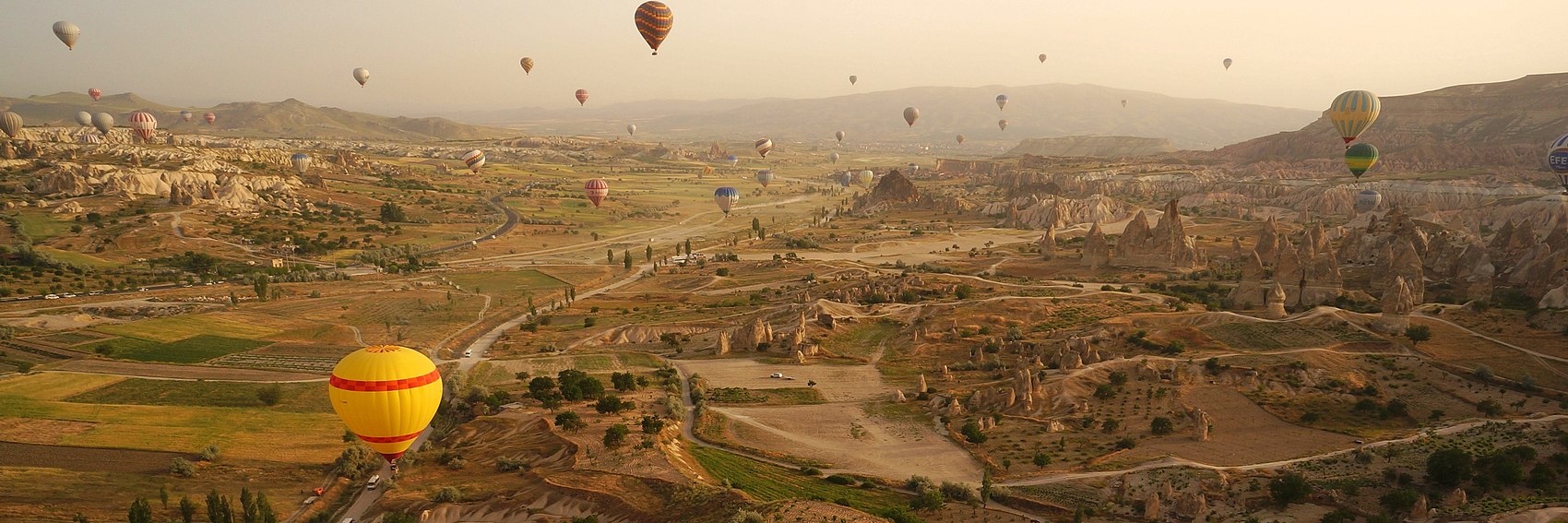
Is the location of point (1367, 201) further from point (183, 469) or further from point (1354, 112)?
point (183, 469)

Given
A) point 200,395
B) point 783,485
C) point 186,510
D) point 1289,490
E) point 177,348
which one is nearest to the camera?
point 1289,490

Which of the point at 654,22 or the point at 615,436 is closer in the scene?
the point at 615,436

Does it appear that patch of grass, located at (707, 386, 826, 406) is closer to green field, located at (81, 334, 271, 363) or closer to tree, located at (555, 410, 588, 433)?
tree, located at (555, 410, 588, 433)

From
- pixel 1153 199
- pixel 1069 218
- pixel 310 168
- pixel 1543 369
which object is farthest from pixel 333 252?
pixel 1153 199

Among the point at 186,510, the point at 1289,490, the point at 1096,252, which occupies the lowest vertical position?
the point at 186,510

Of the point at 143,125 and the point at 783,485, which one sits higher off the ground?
the point at 143,125

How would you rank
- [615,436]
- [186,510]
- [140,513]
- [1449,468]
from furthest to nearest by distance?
[615,436] → [186,510] → [1449,468] → [140,513]

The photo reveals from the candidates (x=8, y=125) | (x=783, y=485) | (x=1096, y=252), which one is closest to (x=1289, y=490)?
(x=783, y=485)
